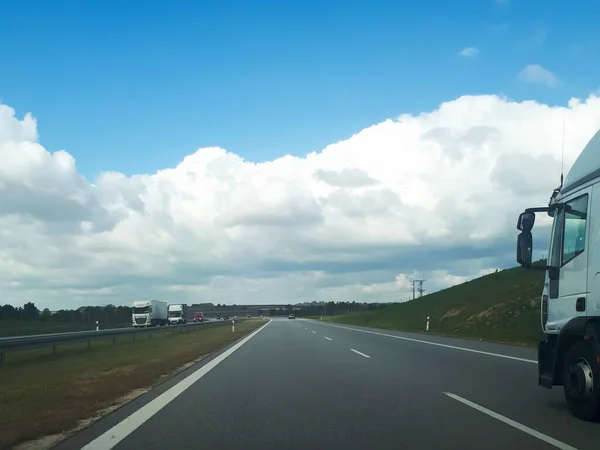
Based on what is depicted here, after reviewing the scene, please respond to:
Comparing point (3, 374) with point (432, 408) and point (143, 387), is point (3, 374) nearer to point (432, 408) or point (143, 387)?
point (143, 387)

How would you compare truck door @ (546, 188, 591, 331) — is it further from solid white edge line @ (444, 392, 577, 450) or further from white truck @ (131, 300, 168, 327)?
white truck @ (131, 300, 168, 327)

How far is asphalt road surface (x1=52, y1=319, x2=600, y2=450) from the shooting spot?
22.9 feet

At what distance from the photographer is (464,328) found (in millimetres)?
39125

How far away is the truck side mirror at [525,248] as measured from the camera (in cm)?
823

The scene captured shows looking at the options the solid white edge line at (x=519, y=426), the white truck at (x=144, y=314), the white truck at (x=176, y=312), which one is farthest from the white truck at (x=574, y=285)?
the white truck at (x=176, y=312)

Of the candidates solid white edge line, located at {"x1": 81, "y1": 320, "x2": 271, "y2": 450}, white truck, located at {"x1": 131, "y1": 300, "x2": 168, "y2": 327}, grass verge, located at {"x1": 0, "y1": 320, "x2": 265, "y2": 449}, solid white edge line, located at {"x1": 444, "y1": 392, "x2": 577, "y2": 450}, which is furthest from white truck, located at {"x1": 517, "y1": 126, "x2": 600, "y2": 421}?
white truck, located at {"x1": 131, "y1": 300, "x2": 168, "y2": 327}

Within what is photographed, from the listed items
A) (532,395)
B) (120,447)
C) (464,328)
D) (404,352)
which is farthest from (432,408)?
(464,328)

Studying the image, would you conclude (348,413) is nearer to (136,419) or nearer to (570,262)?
(136,419)

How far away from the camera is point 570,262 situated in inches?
320

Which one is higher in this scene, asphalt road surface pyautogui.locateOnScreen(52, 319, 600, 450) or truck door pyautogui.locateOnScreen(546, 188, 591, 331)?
truck door pyautogui.locateOnScreen(546, 188, 591, 331)

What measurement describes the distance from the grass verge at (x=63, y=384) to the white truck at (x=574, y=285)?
660 cm

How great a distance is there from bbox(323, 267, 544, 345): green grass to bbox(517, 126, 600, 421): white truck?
746 inches

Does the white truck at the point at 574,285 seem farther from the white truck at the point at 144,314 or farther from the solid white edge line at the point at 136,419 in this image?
the white truck at the point at 144,314

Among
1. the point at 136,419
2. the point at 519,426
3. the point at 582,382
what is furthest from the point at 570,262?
the point at 136,419
